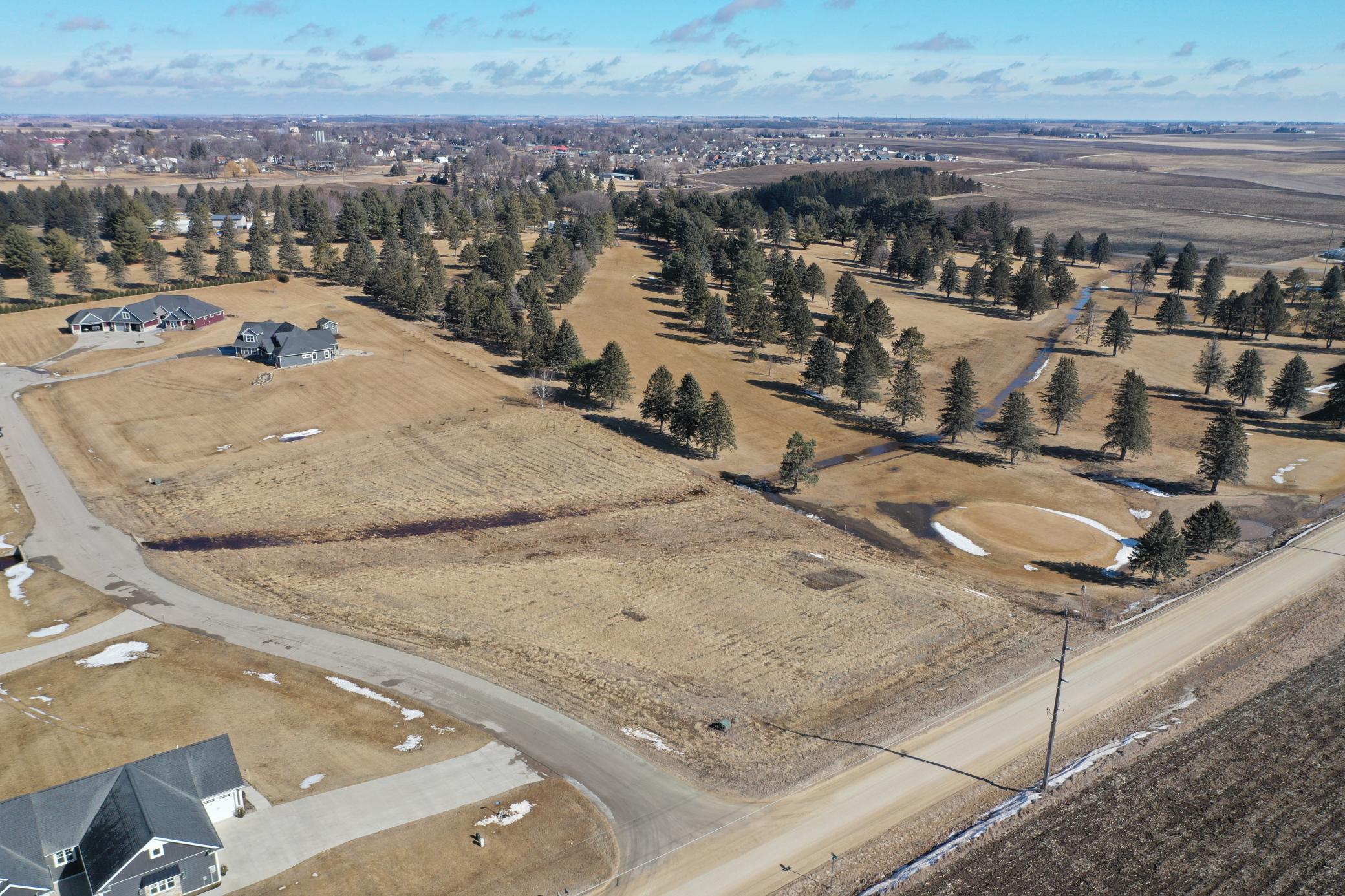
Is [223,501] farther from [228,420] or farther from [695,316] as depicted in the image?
[695,316]

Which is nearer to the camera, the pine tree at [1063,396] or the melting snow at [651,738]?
the melting snow at [651,738]

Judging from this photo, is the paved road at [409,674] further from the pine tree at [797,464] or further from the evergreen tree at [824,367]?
the evergreen tree at [824,367]

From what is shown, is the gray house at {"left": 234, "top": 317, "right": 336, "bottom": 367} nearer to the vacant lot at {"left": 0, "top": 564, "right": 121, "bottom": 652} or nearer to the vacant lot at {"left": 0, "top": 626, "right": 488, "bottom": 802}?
the vacant lot at {"left": 0, "top": 564, "right": 121, "bottom": 652}

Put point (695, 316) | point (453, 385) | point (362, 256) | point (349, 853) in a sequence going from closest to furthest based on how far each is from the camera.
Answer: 1. point (349, 853)
2. point (453, 385)
3. point (695, 316)
4. point (362, 256)

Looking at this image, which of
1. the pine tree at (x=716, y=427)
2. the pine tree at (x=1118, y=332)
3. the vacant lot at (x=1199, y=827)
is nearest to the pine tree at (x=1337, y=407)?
the pine tree at (x=1118, y=332)

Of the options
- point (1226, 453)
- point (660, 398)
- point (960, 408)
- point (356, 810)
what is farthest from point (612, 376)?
point (356, 810)

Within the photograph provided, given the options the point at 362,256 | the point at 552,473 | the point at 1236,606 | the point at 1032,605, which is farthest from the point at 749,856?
the point at 362,256

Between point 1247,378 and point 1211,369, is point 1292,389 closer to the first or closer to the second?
point 1247,378
